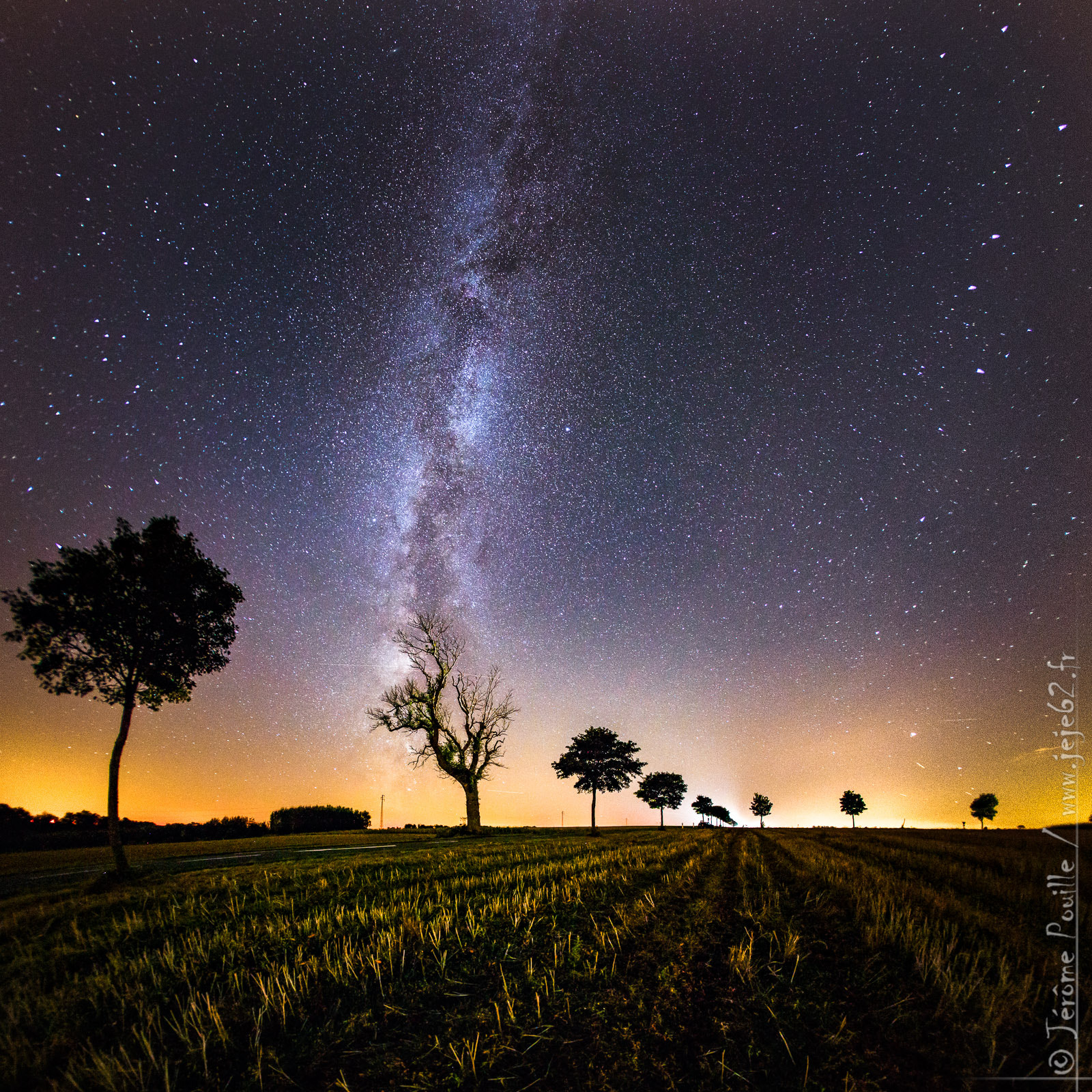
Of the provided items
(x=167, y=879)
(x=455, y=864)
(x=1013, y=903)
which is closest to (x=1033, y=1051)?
(x=1013, y=903)

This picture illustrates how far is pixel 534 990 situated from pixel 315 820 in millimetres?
63051

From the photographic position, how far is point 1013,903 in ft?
28.0

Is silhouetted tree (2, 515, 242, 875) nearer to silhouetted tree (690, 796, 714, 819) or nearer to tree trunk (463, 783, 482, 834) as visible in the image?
tree trunk (463, 783, 482, 834)

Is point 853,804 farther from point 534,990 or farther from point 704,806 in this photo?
point 534,990

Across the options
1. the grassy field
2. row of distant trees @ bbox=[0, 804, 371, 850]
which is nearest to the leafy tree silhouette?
row of distant trees @ bbox=[0, 804, 371, 850]

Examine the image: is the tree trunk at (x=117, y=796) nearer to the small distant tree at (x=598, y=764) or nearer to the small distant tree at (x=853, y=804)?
the small distant tree at (x=598, y=764)

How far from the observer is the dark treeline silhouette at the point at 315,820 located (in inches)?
2047

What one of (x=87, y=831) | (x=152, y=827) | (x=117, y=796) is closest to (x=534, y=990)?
(x=117, y=796)

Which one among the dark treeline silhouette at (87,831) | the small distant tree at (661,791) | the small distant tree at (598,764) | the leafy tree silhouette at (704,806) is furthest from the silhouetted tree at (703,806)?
the dark treeline silhouette at (87,831)

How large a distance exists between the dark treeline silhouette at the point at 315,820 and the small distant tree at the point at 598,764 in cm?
2587

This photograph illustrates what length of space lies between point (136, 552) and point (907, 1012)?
2174cm

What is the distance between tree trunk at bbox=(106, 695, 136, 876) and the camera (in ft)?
43.8

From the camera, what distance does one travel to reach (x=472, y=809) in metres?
37.6

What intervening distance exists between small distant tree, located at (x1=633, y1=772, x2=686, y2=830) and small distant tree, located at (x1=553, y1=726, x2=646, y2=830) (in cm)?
1934
